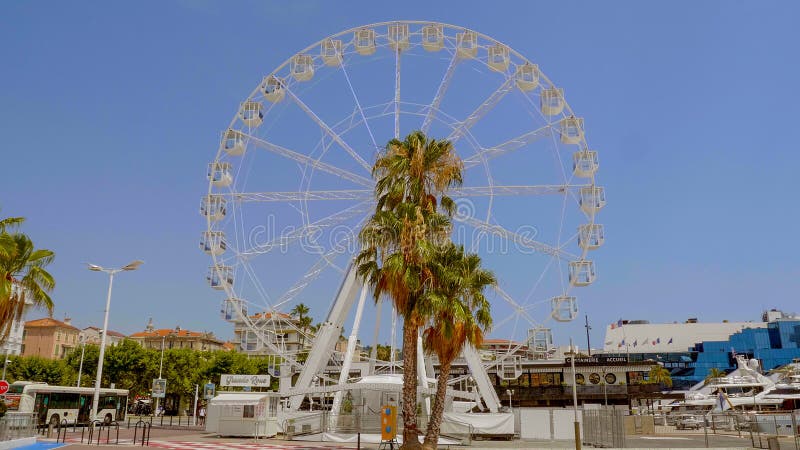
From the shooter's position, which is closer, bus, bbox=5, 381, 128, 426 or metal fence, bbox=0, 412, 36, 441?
metal fence, bbox=0, 412, 36, 441

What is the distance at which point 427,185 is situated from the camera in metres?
22.5

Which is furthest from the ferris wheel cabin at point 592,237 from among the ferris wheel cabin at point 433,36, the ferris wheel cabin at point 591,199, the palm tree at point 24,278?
the palm tree at point 24,278

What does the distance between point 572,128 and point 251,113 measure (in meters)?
16.1

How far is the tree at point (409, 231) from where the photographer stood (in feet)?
65.9

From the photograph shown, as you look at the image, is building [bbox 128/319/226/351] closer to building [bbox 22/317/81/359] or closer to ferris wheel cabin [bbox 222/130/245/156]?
building [bbox 22/317/81/359]

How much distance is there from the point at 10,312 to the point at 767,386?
60.4 metres

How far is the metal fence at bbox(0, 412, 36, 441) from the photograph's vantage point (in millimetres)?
22000

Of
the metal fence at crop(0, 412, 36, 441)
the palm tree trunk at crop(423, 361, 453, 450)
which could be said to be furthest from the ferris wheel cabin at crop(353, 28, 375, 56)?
the metal fence at crop(0, 412, 36, 441)

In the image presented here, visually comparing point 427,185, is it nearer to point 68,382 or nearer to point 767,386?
point 767,386

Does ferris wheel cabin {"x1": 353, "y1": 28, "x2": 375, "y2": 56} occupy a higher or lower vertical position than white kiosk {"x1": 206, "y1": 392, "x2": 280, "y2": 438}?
higher

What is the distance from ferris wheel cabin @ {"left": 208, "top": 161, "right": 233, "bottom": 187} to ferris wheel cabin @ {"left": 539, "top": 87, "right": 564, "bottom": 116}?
16.0 metres

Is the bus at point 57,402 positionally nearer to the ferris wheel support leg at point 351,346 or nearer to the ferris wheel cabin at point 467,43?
the ferris wheel support leg at point 351,346

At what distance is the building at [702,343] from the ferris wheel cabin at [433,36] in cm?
10349

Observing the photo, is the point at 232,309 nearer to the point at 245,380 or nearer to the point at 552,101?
the point at 245,380
